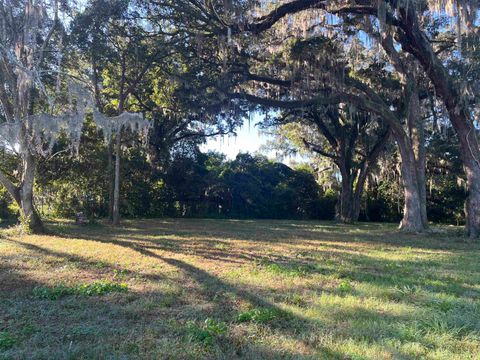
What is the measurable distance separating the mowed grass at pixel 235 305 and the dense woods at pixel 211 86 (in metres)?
3.75

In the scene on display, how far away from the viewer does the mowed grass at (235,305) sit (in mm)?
3307

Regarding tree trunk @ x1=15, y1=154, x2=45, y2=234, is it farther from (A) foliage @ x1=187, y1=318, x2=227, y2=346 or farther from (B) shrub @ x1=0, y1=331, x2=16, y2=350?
(A) foliage @ x1=187, y1=318, x2=227, y2=346

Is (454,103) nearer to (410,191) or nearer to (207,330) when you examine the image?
(410,191)

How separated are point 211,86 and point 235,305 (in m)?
11.3

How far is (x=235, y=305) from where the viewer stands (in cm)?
455

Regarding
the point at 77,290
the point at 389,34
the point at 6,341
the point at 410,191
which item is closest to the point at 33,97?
the point at 77,290

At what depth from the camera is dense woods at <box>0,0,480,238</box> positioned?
10.8 metres

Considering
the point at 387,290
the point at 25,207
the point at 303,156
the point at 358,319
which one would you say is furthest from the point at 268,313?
the point at 303,156

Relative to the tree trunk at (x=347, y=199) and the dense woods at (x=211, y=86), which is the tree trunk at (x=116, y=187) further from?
the tree trunk at (x=347, y=199)

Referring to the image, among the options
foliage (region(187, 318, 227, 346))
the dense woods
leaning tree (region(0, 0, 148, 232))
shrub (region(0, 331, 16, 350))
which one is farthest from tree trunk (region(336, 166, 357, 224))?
shrub (region(0, 331, 16, 350))

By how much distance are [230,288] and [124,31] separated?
11048 mm

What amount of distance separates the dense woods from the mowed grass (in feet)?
12.3

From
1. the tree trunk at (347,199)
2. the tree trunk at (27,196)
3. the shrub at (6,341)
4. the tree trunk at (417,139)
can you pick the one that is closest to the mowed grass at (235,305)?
the shrub at (6,341)

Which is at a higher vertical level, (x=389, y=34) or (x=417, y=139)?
(x=389, y=34)
